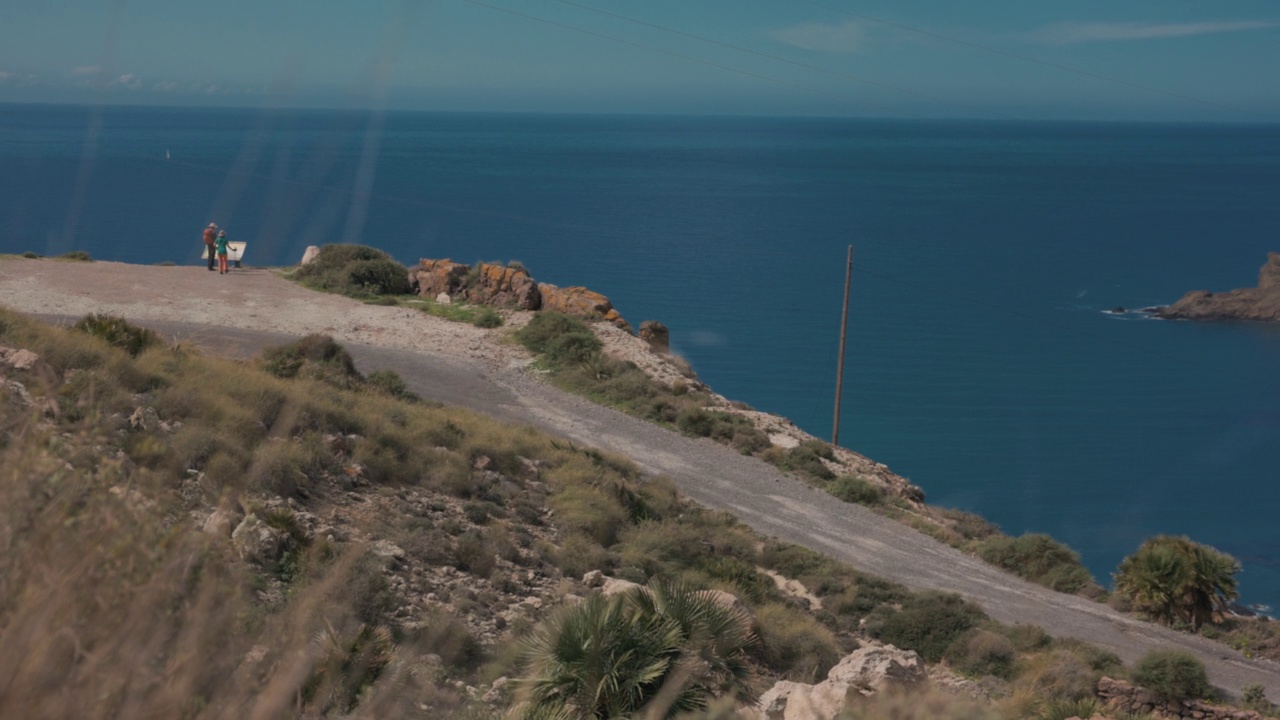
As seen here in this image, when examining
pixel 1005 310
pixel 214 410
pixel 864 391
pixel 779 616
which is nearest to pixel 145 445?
pixel 214 410

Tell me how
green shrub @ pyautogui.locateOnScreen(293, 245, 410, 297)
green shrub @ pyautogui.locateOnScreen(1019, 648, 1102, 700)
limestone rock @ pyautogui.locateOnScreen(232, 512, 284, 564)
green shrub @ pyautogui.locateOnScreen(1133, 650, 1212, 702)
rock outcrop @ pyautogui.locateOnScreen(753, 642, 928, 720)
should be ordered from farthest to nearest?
green shrub @ pyautogui.locateOnScreen(293, 245, 410, 297) < green shrub @ pyautogui.locateOnScreen(1133, 650, 1212, 702) < green shrub @ pyautogui.locateOnScreen(1019, 648, 1102, 700) < limestone rock @ pyautogui.locateOnScreen(232, 512, 284, 564) < rock outcrop @ pyautogui.locateOnScreen(753, 642, 928, 720)

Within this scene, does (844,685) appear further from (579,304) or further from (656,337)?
(656,337)

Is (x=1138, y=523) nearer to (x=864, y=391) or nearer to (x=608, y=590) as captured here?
(x=864, y=391)

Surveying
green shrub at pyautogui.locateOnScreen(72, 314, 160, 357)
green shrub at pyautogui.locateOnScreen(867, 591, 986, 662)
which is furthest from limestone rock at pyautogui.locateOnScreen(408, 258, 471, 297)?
green shrub at pyautogui.locateOnScreen(867, 591, 986, 662)

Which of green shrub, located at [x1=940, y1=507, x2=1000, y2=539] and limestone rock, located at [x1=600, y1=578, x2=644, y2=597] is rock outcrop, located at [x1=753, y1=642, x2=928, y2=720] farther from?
green shrub, located at [x1=940, y1=507, x2=1000, y2=539]

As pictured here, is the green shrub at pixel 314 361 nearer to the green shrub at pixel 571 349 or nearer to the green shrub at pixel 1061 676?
the green shrub at pixel 571 349

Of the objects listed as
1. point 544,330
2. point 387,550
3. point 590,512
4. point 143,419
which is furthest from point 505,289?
point 387,550
